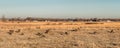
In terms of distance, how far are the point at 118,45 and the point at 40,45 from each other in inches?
216

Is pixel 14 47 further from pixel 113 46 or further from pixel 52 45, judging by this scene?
pixel 113 46

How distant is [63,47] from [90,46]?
73.7 inches

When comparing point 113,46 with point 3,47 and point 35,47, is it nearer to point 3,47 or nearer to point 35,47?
point 35,47

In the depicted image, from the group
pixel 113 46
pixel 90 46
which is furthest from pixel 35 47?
pixel 113 46

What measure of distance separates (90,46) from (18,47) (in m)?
4.88

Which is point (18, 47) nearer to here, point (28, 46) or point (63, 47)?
point (28, 46)

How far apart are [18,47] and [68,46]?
11.1 feet

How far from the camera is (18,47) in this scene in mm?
22531

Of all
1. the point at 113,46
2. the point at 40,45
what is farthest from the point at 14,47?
the point at 113,46

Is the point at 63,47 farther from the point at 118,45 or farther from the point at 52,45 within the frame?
the point at 118,45

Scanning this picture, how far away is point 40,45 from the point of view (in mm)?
23578

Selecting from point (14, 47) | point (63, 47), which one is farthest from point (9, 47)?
point (63, 47)

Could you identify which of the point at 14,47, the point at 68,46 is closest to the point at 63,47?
the point at 68,46

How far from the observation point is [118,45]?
23453 mm
